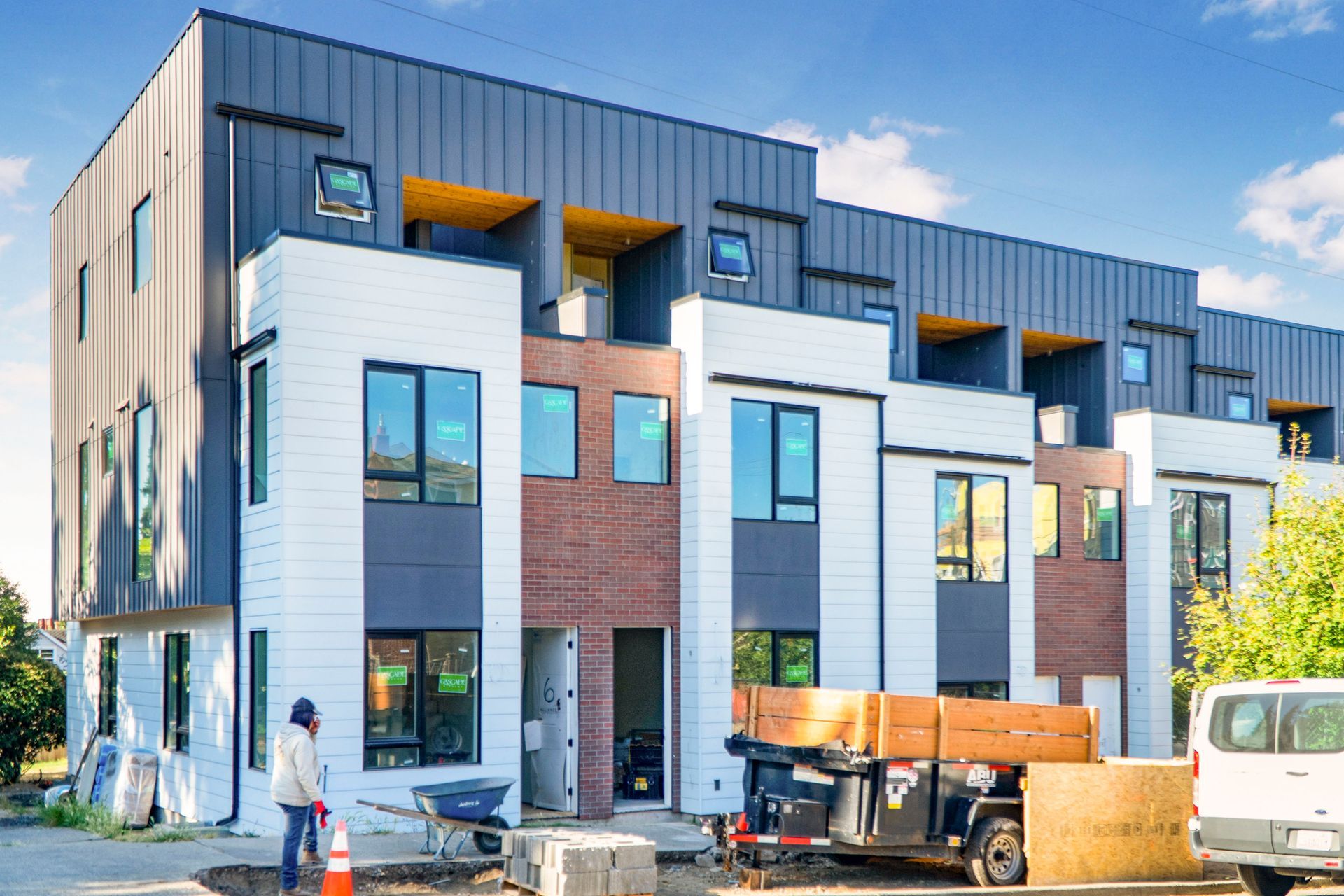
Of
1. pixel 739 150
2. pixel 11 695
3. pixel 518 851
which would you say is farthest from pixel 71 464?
pixel 518 851

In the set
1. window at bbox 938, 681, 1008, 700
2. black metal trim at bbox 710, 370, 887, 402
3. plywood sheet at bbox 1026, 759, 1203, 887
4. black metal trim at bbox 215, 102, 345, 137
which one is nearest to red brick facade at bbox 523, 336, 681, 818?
black metal trim at bbox 710, 370, 887, 402

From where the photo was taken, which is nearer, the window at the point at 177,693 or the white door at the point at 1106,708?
the window at the point at 177,693

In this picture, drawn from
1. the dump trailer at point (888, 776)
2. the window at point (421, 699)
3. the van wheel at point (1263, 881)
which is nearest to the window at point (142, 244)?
the window at point (421, 699)

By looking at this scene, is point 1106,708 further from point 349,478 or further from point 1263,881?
point 349,478

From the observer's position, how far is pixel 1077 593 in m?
22.5

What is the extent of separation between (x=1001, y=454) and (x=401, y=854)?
11.1 metres

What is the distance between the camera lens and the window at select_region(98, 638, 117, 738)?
71.5 feet

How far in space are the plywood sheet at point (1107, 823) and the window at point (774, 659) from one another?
4.55 metres

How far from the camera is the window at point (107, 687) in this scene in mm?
21797

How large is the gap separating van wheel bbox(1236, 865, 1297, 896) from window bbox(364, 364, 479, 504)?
8.85m

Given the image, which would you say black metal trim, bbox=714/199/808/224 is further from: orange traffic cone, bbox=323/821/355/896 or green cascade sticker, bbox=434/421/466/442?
orange traffic cone, bbox=323/821/355/896

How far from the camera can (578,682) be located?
17.0 meters

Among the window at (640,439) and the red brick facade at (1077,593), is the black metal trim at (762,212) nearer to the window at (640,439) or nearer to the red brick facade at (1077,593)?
the window at (640,439)

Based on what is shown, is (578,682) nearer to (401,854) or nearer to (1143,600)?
(401,854)
